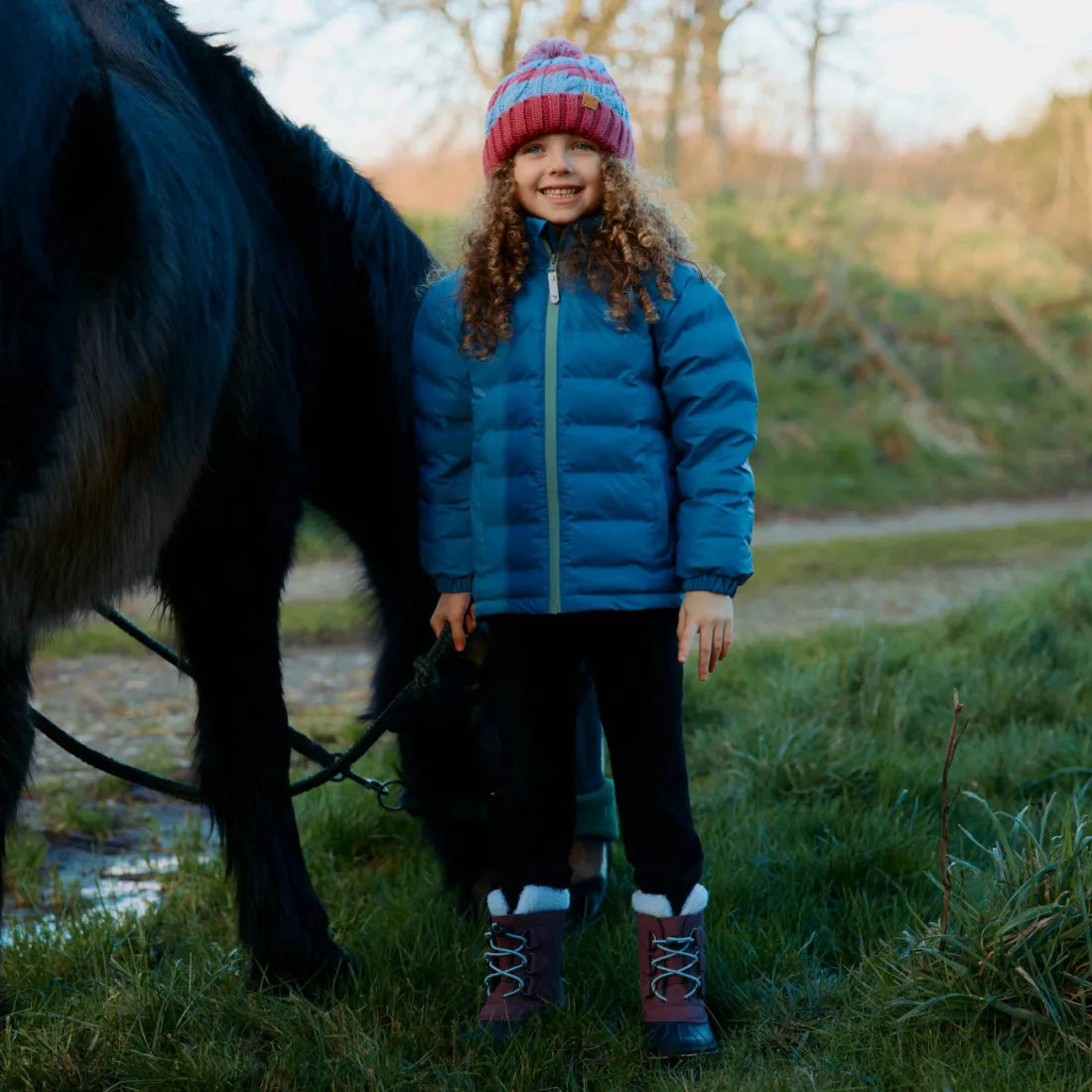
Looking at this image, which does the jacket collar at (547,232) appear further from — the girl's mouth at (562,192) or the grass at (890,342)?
A: the grass at (890,342)

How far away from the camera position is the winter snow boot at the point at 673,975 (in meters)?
1.99

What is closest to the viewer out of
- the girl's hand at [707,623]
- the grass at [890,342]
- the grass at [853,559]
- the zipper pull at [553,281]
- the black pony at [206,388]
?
the black pony at [206,388]

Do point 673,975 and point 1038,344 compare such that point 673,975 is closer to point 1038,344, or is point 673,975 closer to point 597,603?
point 597,603

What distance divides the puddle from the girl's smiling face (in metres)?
1.61

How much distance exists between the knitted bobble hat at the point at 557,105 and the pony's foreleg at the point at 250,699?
2.27ft

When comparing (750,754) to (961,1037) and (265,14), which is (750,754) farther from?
(265,14)

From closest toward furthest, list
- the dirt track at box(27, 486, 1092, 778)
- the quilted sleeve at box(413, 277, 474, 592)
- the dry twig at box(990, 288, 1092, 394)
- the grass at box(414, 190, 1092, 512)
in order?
the quilted sleeve at box(413, 277, 474, 592) < the dirt track at box(27, 486, 1092, 778) < the grass at box(414, 190, 1092, 512) < the dry twig at box(990, 288, 1092, 394)

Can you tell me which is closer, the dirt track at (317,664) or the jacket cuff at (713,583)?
the jacket cuff at (713,583)

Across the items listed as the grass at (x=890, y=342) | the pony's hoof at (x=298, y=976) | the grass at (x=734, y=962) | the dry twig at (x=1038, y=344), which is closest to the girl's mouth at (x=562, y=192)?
the grass at (x=734, y=962)

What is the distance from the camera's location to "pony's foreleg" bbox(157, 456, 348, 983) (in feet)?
6.66

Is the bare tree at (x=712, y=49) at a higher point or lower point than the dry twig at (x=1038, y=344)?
higher

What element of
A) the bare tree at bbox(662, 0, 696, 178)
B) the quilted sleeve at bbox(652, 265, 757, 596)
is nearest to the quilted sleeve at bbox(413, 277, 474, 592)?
the quilted sleeve at bbox(652, 265, 757, 596)

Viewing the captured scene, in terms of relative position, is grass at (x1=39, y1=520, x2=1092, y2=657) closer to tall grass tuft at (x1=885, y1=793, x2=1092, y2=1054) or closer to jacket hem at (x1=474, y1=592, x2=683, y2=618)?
jacket hem at (x1=474, y1=592, x2=683, y2=618)

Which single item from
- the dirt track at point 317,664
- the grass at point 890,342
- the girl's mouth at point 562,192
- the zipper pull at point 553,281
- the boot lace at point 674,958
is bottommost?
the boot lace at point 674,958
